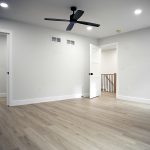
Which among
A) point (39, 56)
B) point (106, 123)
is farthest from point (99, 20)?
point (106, 123)

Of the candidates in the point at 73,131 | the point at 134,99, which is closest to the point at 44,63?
the point at 73,131

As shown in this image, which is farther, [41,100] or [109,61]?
[109,61]

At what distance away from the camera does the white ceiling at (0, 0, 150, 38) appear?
11.0ft

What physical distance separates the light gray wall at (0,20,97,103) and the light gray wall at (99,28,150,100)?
1.55m

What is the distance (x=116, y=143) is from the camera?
84.3 inches

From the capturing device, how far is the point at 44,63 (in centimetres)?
523

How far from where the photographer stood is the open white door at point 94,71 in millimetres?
6109

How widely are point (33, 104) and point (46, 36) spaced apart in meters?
2.47

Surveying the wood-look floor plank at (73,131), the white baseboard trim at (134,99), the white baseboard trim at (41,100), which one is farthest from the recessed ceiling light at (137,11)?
the white baseboard trim at (41,100)

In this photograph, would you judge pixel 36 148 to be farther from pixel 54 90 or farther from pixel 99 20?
pixel 99 20

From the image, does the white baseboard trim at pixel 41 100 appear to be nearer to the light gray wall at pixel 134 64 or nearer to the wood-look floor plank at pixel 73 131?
the wood-look floor plank at pixel 73 131

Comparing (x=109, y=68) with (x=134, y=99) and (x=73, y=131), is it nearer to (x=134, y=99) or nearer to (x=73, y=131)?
(x=134, y=99)

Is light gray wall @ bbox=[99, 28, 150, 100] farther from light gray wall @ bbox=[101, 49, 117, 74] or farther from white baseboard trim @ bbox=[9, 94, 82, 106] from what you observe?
light gray wall @ bbox=[101, 49, 117, 74]

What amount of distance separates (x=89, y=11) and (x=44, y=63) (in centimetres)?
241
